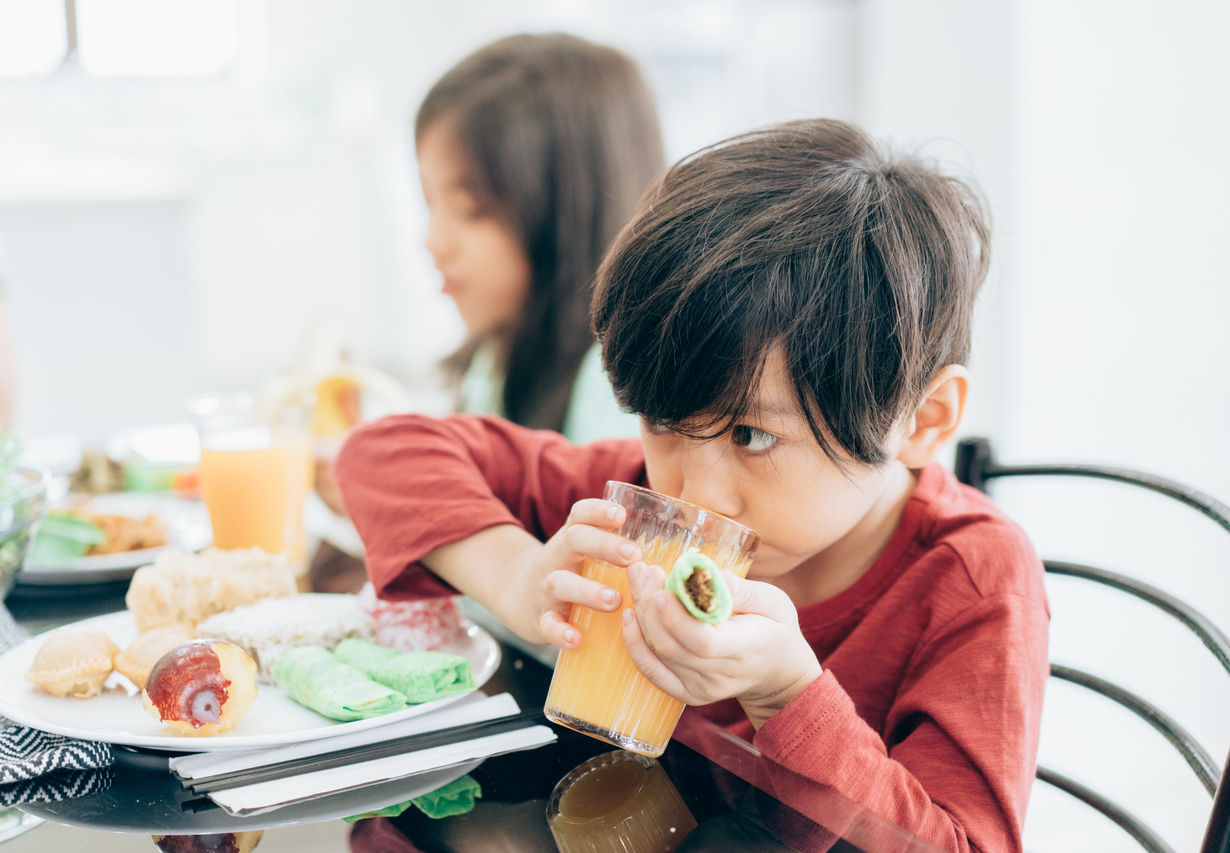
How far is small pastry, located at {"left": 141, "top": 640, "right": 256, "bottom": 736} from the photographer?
599 mm

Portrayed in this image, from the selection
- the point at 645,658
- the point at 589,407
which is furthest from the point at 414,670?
the point at 589,407

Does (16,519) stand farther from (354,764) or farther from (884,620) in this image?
(884,620)

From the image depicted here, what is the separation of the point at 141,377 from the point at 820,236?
13.1 ft

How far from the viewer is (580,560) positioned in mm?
675

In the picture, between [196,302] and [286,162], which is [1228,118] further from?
[196,302]

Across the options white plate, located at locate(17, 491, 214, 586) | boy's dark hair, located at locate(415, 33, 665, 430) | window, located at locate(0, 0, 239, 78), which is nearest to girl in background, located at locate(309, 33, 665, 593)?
boy's dark hair, located at locate(415, 33, 665, 430)

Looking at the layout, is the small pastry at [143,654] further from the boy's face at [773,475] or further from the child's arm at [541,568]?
the boy's face at [773,475]

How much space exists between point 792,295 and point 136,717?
500 millimetres

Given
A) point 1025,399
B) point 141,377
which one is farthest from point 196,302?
point 1025,399

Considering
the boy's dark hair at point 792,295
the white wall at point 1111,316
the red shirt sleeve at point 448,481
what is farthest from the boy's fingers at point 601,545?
the white wall at point 1111,316

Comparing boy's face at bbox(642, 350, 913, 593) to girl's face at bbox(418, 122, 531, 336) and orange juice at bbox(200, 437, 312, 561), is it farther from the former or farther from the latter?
girl's face at bbox(418, 122, 531, 336)

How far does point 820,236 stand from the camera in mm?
685

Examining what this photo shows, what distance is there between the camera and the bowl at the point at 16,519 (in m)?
0.87

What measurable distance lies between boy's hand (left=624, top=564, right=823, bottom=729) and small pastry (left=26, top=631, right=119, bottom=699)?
1.17 feet
